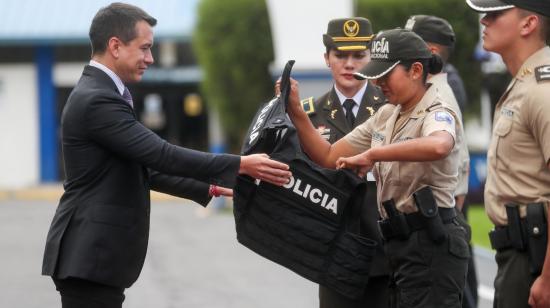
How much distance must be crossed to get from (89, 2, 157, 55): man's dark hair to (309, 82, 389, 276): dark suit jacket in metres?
1.43

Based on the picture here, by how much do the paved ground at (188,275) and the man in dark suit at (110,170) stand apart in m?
4.99

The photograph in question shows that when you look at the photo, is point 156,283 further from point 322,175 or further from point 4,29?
point 4,29

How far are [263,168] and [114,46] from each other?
89 cm

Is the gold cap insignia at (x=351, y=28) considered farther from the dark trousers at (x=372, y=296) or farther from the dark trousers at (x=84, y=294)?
the dark trousers at (x=84, y=294)

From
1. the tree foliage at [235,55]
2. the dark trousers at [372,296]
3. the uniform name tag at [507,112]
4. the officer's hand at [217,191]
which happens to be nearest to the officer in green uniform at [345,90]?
the dark trousers at [372,296]

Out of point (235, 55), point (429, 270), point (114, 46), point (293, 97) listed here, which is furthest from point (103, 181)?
point (235, 55)

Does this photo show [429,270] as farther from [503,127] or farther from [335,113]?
[335,113]

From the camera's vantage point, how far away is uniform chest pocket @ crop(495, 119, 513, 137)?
4.55 meters

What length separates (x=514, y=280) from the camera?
4.63 meters

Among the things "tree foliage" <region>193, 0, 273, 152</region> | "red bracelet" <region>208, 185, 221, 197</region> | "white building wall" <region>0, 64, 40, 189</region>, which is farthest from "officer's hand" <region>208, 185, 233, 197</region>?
"white building wall" <region>0, 64, 40, 189</region>

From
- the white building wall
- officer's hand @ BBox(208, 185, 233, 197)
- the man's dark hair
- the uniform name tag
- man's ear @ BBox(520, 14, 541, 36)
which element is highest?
man's ear @ BBox(520, 14, 541, 36)

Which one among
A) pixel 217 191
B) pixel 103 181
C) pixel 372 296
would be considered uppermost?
pixel 103 181

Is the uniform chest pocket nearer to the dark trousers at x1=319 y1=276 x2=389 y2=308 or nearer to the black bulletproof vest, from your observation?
the black bulletproof vest

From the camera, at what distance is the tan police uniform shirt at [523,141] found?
444 centimetres
